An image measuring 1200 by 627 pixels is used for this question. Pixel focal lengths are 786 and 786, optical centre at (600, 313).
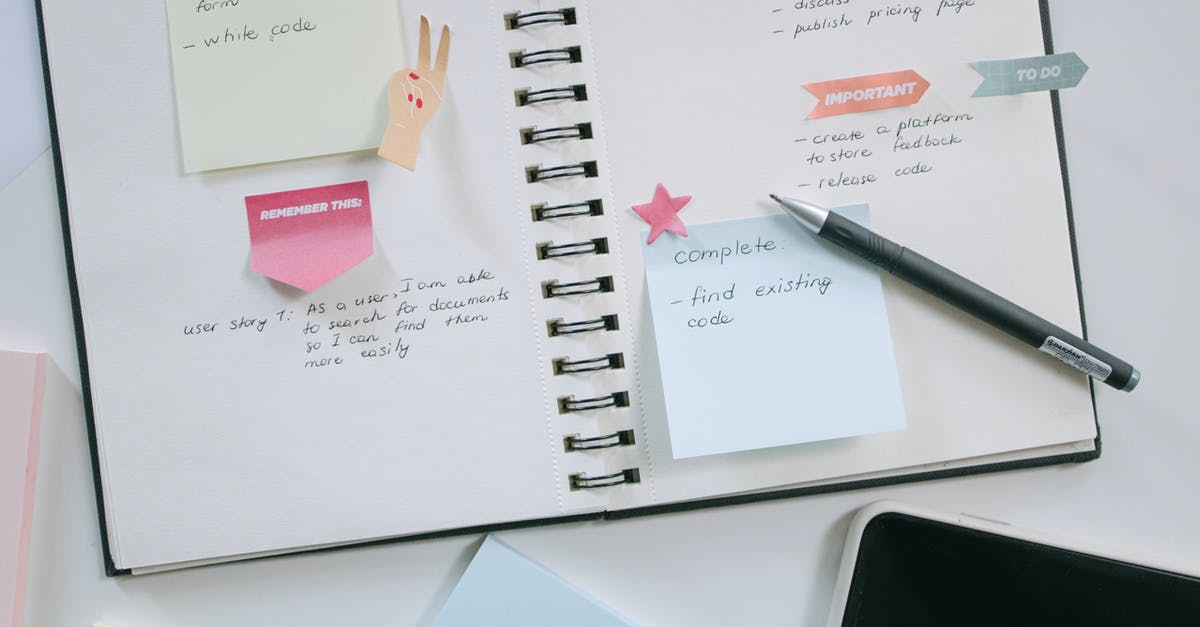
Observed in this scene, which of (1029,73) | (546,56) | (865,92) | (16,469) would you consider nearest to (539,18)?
(546,56)

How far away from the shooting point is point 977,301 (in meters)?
0.56

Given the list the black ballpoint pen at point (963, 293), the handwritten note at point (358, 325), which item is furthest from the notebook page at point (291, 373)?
the black ballpoint pen at point (963, 293)

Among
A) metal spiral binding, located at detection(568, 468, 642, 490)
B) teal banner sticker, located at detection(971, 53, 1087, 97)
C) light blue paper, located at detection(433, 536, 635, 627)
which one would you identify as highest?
teal banner sticker, located at detection(971, 53, 1087, 97)

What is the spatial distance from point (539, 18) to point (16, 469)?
19.8 inches

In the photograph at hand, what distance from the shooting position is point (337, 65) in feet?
1.86

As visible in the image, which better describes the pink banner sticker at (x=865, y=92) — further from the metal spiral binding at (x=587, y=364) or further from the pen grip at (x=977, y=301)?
the metal spiral binding at (x=587, y=364)

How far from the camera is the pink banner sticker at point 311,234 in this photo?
0.57 meters

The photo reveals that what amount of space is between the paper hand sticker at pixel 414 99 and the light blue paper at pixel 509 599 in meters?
0.30

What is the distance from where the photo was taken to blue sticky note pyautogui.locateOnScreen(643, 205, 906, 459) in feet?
1.88

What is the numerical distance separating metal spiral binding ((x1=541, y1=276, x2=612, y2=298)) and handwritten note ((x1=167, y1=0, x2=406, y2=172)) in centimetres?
16

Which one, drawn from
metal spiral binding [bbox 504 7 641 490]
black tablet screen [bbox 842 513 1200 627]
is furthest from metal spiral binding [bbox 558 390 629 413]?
black tablet screen [bbox 842 513 1200 627]

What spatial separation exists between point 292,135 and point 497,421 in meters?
0.26

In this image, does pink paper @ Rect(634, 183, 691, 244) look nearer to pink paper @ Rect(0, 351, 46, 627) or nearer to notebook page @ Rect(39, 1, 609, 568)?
notebook page @ Rect(39, 1, 609, 568)

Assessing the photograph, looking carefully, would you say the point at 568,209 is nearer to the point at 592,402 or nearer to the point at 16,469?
the point at 592,402
